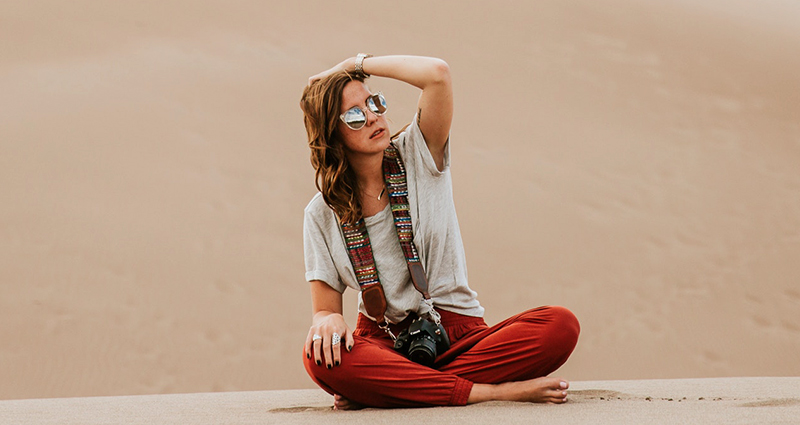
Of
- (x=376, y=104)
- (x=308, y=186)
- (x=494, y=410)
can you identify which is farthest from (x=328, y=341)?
(x=308, y=186)

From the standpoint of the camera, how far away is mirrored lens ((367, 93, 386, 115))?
3508 mm

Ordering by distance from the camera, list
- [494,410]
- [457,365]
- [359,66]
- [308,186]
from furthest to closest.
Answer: [308,186] < [359,66] < [457,365] < [494,410]

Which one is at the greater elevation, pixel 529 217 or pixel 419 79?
pixel 419 79

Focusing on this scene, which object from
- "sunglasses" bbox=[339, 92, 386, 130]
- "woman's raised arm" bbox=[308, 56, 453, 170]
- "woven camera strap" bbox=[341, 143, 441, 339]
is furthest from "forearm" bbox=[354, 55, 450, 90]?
"woven camera strap" bbox=[341, 143, 441, 339]

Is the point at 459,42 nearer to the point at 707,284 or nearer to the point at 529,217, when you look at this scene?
the point at 529,217

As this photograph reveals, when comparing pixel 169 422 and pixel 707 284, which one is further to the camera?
pixel 707 284

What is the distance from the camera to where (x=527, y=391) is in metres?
3.24

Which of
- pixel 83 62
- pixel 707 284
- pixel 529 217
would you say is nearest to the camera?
pixel 707 284

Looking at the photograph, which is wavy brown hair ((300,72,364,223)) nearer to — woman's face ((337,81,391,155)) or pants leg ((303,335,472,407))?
woman's face ((337,81,391,155))

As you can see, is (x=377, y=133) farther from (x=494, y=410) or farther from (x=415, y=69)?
(x=494, y=410)

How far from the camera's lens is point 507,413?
2904 millimetres

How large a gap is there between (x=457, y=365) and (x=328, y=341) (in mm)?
505

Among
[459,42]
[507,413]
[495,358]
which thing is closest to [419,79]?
[495,358]

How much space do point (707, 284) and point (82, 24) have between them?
1187 centimetres
